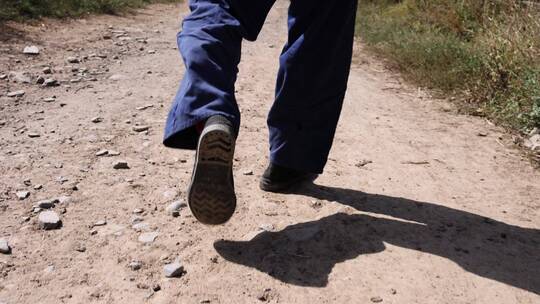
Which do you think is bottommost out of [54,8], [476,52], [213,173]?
[54,8]

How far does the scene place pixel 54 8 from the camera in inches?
237

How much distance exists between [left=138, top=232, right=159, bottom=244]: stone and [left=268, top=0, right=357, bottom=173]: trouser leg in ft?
1.78

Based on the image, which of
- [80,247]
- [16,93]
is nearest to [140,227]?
[80,247]

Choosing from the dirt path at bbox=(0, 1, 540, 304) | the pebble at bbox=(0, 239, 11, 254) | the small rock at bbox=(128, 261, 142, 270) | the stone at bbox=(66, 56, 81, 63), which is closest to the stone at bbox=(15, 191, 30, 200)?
the dirt path at bbox=(0, 1, 540, 304)

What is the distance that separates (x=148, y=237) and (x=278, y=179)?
1.96ft

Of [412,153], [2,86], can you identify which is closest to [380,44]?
[412,153]

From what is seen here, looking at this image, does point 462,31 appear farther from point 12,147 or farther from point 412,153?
point 12,147

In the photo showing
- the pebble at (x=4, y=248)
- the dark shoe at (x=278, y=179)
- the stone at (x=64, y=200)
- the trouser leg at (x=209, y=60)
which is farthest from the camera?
the dark shoe at (x=278, y=179)

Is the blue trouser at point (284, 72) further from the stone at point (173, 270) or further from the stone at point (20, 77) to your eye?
the stone at point (20, 77)

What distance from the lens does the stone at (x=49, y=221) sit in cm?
205

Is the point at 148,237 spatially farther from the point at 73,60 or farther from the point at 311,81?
the point at 73,60

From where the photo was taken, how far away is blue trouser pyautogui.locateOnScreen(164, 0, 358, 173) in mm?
1792

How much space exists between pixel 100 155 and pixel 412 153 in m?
1.49

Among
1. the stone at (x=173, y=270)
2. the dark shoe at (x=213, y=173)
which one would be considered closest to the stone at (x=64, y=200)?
the stone at (x=173, y=270)
